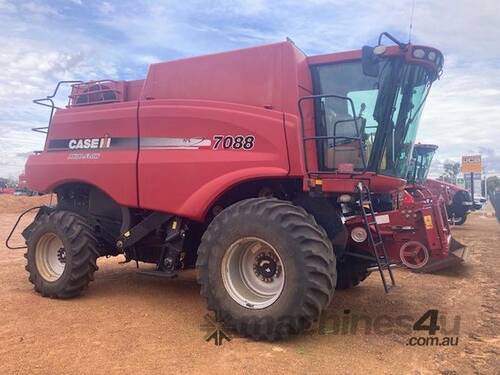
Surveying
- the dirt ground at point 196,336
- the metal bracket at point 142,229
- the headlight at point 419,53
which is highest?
the headlight at point 419,53

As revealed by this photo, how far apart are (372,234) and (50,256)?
4459 mm

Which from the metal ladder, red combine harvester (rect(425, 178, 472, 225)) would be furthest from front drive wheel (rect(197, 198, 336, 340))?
red combine harvester (rect(425, 178, 472, 225))

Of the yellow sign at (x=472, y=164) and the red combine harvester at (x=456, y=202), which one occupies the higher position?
the yellow sign at (x=472, y=164)

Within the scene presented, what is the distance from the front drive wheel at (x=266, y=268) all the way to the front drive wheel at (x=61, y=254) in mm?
2078

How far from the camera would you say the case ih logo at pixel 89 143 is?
6.88 meters

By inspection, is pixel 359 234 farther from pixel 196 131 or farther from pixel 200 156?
pixel 196 131

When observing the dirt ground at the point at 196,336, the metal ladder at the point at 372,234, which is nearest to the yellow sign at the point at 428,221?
the metal ladder at the point at 372,234

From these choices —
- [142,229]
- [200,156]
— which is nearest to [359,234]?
[200,156]

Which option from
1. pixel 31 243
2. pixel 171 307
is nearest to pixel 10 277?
pixel 31 243

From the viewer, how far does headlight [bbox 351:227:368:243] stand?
5.73 meters

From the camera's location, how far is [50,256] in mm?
7227

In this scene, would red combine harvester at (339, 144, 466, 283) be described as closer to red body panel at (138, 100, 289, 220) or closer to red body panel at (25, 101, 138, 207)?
red body panel at (138, 100, 289, 220)

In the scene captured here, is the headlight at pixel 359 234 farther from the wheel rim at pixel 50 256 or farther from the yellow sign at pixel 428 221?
the wheel rim at pixel 50 256

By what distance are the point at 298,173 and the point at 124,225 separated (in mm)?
2684
